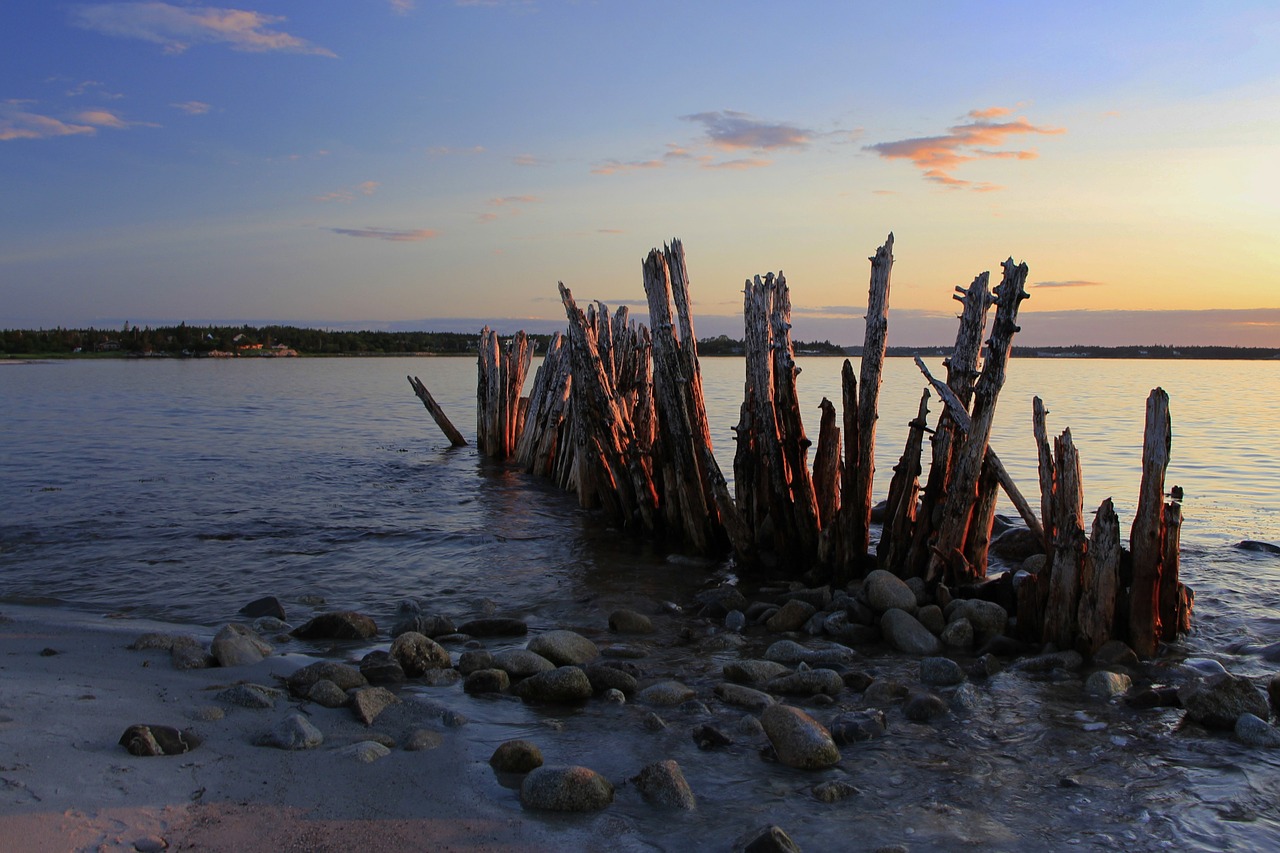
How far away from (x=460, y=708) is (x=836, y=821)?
8.32ft

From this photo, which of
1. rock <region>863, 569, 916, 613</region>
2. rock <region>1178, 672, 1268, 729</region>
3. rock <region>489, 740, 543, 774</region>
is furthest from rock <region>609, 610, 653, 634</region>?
rock <region>1178, 672, 1268, 729</region>

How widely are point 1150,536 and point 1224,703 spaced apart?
1543 millimetres

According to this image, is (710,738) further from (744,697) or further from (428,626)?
(428,626)

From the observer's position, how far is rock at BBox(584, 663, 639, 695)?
20.7ft

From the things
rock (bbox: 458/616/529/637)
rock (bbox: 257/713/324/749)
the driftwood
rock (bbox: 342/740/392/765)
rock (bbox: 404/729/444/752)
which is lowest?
rock (bbox: 458/616/529/637)

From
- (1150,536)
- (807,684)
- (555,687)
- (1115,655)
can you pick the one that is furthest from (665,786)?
(1150,536)

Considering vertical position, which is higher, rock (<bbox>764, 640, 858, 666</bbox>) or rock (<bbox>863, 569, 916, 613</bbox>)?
rock (<bbox>863, 569, 916, 613</bbox>)

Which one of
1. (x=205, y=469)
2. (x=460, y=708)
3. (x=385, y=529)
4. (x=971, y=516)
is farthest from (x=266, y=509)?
(x=971, y=516)

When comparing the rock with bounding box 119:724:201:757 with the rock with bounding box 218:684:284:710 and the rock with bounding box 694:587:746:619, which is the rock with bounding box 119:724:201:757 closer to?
the rock with bounding box 218:684:284:710

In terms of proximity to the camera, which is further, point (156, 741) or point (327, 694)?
point (327, 694)

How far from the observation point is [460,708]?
5.96 metres

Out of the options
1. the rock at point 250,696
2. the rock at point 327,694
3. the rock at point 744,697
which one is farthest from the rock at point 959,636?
the rock at point 250,696

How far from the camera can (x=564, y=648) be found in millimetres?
6957

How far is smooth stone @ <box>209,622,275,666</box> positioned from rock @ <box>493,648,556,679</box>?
172 centimetres
